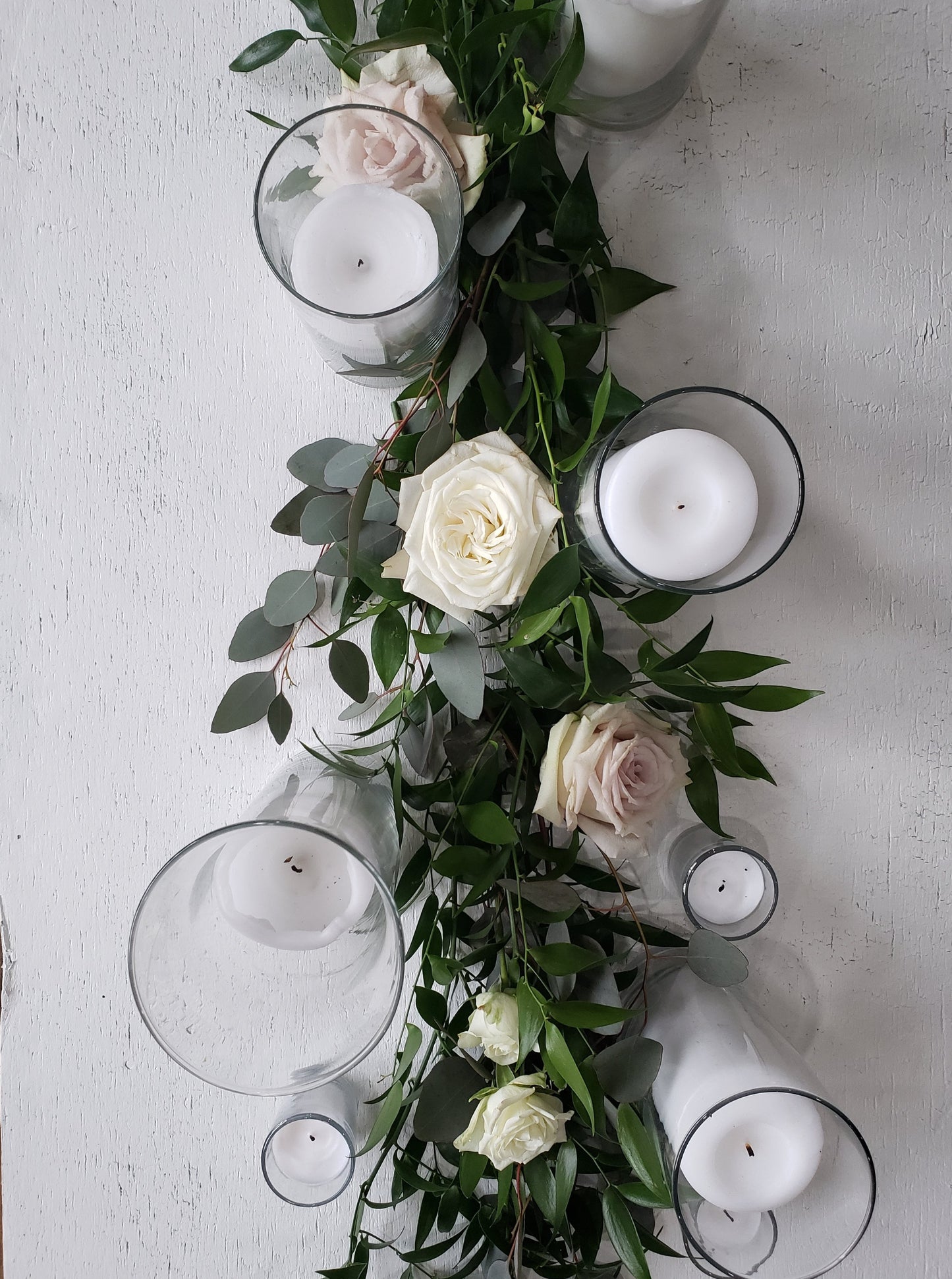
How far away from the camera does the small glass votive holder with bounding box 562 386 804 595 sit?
400 millimetres

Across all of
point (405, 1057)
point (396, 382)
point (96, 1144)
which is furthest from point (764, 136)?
point (96, 1144)

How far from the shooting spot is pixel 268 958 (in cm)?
48

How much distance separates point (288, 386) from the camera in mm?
606

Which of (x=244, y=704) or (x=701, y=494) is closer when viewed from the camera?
(x=701, y=494)

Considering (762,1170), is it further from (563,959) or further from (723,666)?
(723,666)

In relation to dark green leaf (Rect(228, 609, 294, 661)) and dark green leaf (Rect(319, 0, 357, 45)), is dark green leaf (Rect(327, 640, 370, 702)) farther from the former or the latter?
dark green leaf (Rect(319, 0, 357, 45))

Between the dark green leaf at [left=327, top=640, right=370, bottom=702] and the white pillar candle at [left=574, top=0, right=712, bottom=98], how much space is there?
0.37 meters

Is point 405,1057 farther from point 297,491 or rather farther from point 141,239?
point 141,239

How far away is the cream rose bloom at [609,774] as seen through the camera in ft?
1.51

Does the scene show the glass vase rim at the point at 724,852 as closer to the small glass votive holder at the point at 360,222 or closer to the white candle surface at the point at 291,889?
the white candle surface at the point at 291,889

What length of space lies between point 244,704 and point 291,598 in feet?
0.27

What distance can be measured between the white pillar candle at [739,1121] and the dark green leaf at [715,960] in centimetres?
3

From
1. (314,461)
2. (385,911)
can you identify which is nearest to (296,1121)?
(385,911)

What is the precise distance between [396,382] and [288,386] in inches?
3.3
